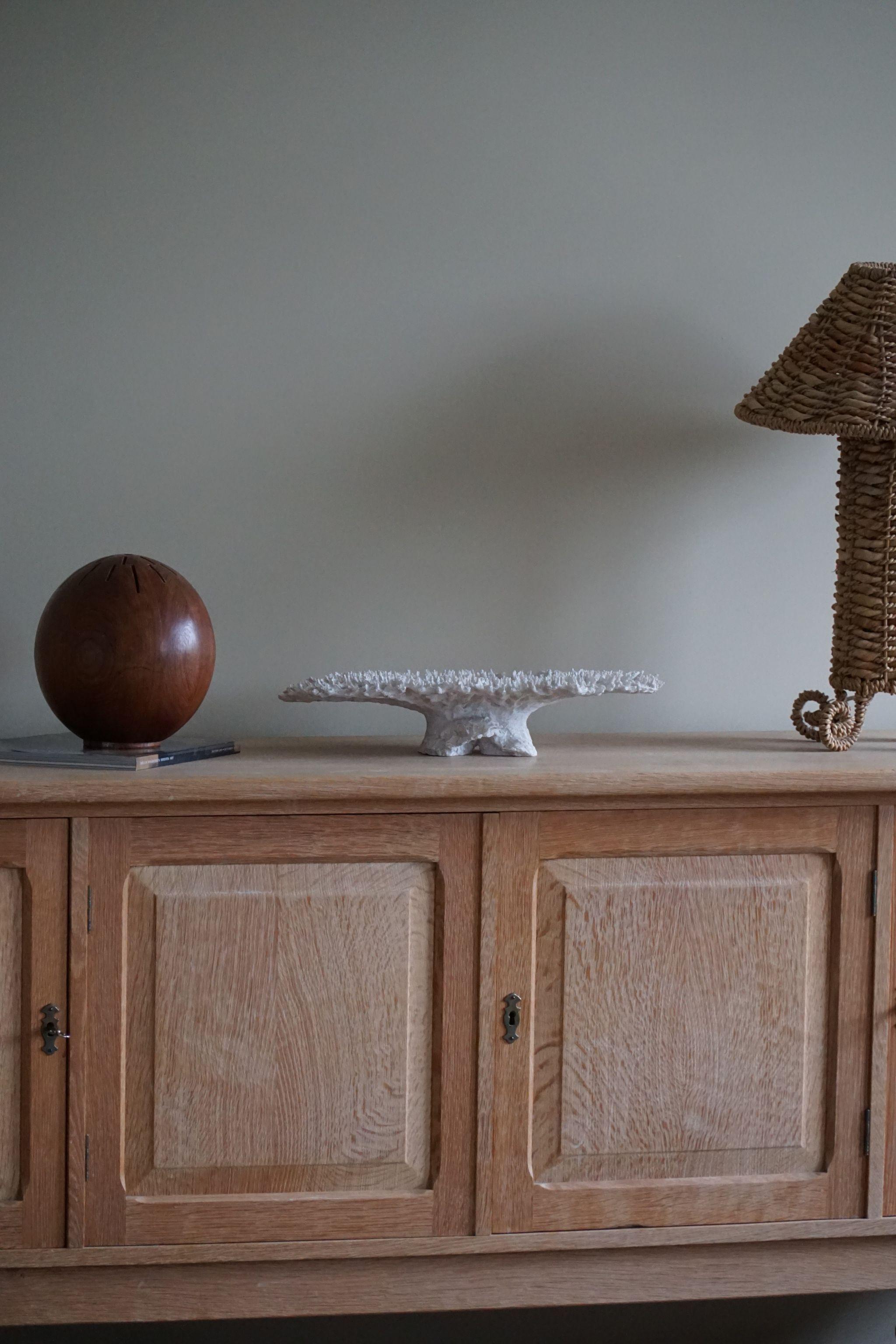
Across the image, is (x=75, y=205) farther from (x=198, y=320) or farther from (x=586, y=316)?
(x=586, y=316)

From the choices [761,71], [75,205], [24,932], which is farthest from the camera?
[761,71]

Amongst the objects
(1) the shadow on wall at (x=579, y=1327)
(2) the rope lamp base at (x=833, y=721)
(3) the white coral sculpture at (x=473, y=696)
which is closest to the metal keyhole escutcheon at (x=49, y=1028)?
(3) the white coral sculpture at (x=473, y=696)

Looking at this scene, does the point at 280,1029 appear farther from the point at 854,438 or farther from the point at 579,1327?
the point at 854,438

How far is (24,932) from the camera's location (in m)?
0.98

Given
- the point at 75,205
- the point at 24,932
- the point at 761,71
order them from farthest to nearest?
the point at 761,71, the point at 75,205, the point at 24,932

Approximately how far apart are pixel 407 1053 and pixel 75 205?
108cm

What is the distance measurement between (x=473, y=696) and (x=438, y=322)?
557 millimetres

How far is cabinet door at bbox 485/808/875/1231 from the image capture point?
3.38 feet

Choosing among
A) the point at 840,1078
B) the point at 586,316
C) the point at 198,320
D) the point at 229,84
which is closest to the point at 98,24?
the point at 229,84

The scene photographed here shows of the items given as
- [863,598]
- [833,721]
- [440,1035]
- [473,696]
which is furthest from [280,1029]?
[863,598]

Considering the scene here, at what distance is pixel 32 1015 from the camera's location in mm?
977

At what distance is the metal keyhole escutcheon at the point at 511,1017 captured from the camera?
1.02 m

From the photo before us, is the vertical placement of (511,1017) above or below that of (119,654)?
below

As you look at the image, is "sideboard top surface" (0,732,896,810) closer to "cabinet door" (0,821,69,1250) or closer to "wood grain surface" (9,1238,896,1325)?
"cabinet door" (0,821,69,1250)
